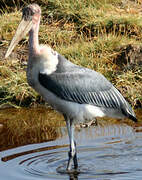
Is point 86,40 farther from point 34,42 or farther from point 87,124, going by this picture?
point 34,42

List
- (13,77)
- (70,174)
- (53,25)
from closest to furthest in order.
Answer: (70,174), (13,77), (53,25)

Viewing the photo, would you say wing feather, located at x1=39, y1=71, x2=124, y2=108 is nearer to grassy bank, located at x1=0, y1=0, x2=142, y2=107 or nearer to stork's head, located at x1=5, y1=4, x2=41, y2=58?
stork's head, located at x1=5, y1=4, x2=41, y2=58

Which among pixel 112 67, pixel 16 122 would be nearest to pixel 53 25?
pixel 112 67

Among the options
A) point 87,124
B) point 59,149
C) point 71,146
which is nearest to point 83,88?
point 71,146

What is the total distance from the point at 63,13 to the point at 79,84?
4579 mm

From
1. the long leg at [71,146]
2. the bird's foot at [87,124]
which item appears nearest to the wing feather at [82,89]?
the long leg at [71,146]

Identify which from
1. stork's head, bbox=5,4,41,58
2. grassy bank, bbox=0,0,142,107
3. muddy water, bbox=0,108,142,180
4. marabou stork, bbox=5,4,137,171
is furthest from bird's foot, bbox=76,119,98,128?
stork's head, bbox=5,4,41,58

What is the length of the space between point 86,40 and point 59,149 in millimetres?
3508

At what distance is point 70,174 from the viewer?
6.36 meters

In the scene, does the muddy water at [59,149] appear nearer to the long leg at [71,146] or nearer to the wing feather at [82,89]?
the long leg at [71,146]

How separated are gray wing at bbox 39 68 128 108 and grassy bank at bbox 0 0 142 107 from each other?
71.1 inches

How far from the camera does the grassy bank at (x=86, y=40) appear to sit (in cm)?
875

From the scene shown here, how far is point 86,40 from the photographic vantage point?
33.3ft

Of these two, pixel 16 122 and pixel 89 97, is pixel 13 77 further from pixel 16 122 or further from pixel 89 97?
pixel 89 97
